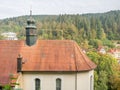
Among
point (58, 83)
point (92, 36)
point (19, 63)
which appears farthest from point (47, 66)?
point (92, 36)

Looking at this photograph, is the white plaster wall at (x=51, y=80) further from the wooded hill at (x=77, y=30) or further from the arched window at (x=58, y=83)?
the wooded hill at (x=77, y=30)

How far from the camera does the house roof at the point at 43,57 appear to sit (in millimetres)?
25891

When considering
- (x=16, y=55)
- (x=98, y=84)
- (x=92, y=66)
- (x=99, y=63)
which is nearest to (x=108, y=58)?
(x=99, y=63)

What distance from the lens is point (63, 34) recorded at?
114 meters

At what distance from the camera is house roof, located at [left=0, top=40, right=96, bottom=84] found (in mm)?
25891

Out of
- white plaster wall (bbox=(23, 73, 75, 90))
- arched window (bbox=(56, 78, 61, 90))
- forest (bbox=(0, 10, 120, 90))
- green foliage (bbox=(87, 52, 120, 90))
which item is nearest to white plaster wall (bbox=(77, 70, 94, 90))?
white plaster wall (bbox=(23, 73, 75, 90))

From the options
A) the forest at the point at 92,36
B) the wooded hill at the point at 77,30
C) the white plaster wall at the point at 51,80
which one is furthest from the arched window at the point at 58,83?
the wooded hill at the point at 77,30

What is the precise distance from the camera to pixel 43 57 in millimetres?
26797

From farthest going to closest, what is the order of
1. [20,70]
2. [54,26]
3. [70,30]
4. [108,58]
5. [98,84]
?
1. [54,26]
2. [70,30]
3. [108,58]
4. [98,84]
5. [20,70]

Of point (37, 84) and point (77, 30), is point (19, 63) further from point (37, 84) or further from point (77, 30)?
point (77, 30)

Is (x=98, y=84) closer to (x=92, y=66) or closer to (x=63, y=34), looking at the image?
(x=92, y=66)

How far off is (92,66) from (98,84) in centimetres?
2034

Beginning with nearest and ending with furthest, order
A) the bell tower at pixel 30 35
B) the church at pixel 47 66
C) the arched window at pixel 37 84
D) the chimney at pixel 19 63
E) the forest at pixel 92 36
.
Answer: the chimney at pixel 19 63 < the church at pixel 47 66 < the arched window at pixel 37 84 < the bell tower at pixel 30 35 < the forest at pixel 92 36

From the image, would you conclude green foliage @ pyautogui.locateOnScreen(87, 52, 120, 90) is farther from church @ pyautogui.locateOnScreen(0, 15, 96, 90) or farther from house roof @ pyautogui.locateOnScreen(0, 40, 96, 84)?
house roof @ pyautogui.locateOnScreen(0, 40, 96, 84)
